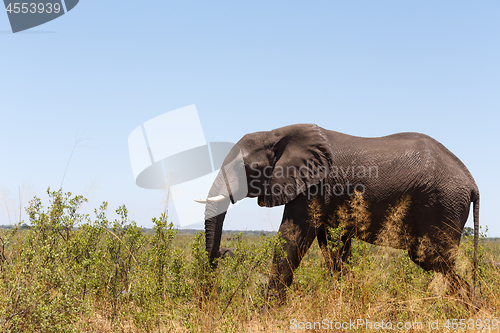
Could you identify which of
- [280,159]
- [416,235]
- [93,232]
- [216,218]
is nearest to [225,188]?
[216,218]

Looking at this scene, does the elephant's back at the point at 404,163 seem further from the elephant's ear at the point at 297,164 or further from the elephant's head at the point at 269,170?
the elephant's head at the point at 269,170

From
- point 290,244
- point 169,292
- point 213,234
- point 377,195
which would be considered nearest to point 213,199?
point 213,234

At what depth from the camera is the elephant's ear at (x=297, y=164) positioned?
6785 mm

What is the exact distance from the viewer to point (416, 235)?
6.89 m

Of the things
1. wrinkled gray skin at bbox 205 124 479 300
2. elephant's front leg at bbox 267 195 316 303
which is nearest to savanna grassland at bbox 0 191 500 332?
elephant's front leg at bbox 267 195 316 303

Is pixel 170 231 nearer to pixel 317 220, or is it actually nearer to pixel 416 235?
pixel 317 220

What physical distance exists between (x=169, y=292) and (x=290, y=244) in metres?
2.09

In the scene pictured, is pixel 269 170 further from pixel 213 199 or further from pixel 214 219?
pixel 214 219

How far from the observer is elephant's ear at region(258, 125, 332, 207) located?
267 inches

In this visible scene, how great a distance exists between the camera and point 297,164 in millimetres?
6930

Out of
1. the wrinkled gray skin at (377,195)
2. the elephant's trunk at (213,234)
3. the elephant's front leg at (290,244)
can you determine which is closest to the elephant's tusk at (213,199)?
the wrinkled gray skin at (377,195)

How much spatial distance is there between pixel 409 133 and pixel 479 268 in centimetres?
261

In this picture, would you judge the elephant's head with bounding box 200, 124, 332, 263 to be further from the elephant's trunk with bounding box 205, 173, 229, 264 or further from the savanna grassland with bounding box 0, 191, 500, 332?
the savanna grassland with bounding box 0, 191, 500, 332

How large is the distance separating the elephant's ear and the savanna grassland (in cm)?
142
